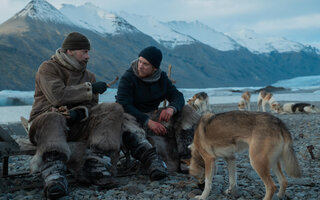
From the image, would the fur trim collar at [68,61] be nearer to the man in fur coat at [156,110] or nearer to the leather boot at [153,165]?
the man in fur coat at [156,110]

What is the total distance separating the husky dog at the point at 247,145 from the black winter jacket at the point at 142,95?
1164 millimetres

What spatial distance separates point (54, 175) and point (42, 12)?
182 meters

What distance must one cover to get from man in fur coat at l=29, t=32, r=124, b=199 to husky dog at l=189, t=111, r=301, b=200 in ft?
4.14

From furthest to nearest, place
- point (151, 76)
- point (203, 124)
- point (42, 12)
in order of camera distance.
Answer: point (42, 12)
point (151, 76)
point (203, 124)

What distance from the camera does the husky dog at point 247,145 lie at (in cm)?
368

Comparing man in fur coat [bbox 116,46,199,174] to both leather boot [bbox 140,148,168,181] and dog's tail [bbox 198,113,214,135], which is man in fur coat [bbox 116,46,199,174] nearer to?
leather boot [bbox 140,148,168,181]

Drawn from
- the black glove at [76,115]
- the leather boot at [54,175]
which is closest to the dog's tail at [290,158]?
the leather boot at [54,175]

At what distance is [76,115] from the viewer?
4.83m

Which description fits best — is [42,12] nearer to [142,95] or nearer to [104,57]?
[104,57]

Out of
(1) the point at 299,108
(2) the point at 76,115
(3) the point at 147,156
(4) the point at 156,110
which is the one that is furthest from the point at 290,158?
(1) the point at 299,108

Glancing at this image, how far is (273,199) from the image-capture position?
3.95 m

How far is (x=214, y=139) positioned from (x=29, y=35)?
14182 cm

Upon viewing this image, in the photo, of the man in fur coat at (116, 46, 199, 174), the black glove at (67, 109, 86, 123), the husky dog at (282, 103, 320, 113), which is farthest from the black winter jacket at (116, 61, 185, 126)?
the husky dog at (282, 103, 320, 113)

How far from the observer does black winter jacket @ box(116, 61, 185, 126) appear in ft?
18.0
